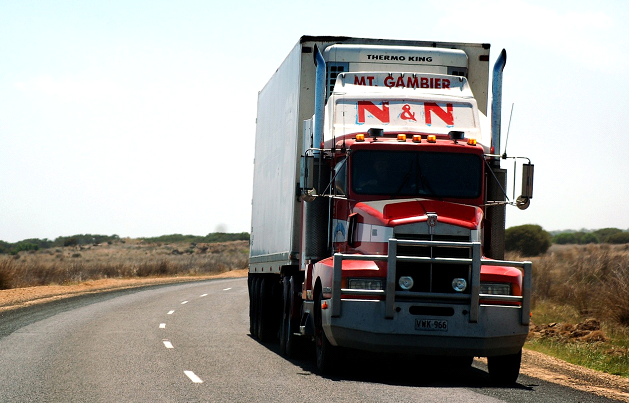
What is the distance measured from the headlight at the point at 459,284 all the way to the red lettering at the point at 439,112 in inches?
109

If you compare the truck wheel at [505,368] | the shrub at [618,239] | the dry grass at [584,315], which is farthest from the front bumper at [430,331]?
the shrub at [618,239]

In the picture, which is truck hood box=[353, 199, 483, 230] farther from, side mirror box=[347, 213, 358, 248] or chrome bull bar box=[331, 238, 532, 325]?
chrome bull bar box=[331, 238, 532, 325]

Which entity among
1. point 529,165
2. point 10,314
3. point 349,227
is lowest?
point 10,314

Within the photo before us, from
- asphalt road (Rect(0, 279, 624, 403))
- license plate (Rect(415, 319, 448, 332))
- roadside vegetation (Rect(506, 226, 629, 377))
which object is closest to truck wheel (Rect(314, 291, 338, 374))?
asphalt road (Rect(0, 279, 624, 403))

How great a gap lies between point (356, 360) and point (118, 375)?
4.00 metres

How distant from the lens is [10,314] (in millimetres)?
23562

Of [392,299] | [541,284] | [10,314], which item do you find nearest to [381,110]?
[392,299]

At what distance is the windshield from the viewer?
1228cm

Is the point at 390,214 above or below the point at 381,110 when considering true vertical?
below

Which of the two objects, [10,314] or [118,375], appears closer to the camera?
[118,375]

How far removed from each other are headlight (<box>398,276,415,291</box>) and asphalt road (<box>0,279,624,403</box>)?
3.93ft

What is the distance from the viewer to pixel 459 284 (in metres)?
11.2

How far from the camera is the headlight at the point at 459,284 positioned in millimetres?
11195

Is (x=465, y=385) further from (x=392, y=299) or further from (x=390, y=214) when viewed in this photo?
(x=390, y=214)
